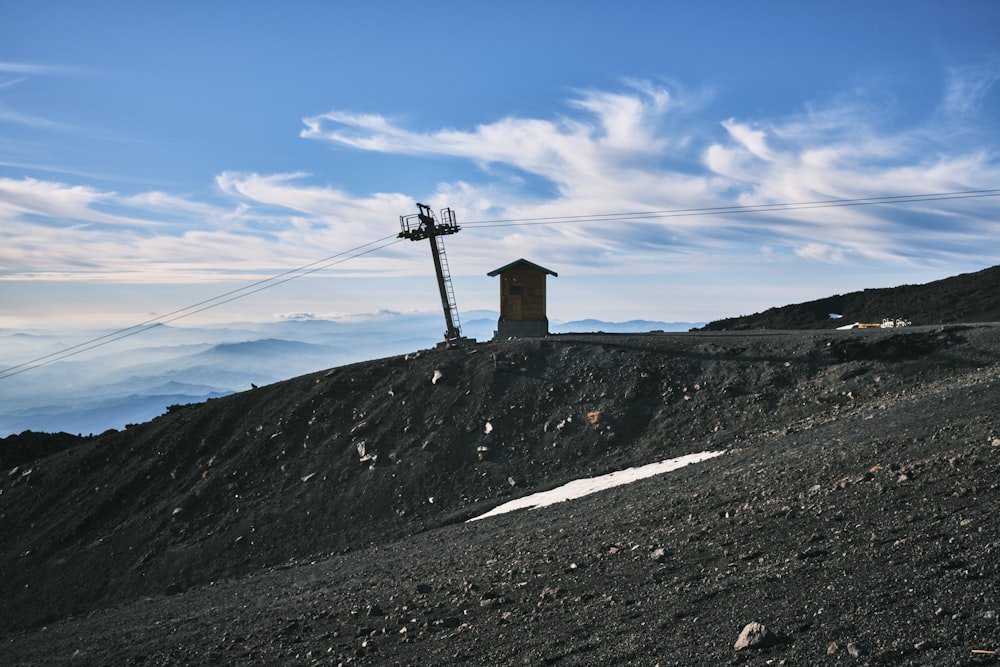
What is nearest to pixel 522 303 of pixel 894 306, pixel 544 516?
pixel 544 516

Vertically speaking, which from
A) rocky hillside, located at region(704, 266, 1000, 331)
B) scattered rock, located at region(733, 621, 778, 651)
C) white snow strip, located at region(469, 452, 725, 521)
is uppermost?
rocky hillside, located at region(704, 266, 1000, 331)

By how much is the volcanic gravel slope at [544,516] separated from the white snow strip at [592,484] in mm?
780

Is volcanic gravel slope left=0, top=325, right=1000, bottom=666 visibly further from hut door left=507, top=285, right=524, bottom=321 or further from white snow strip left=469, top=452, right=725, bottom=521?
hut door left=507, top=285, right=524, bottom=321

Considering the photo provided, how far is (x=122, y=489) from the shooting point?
Result: 33000mm

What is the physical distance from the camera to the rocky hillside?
6712cm

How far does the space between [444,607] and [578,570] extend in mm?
2464

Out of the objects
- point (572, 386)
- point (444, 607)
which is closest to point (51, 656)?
point (444, 607)

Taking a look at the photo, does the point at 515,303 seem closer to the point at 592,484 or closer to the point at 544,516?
the point at 592,484

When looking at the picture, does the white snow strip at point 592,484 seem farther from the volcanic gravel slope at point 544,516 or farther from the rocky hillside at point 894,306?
the rocky hillside at point 894,306

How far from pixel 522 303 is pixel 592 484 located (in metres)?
16.6

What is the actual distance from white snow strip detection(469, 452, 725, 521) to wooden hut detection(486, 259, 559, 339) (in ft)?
50.1

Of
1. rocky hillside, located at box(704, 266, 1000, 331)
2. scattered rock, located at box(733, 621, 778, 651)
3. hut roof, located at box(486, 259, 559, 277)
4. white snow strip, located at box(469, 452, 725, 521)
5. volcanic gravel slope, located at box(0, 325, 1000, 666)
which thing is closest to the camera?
scattered rock, located at box(733, 621, 778, 651)

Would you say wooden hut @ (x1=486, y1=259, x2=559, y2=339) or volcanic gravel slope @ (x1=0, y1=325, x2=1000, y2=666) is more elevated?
wooden hut @ (x1=486, y1=259, x2=559, y2=339)

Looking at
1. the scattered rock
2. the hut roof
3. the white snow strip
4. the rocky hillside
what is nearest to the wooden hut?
the hut roof
